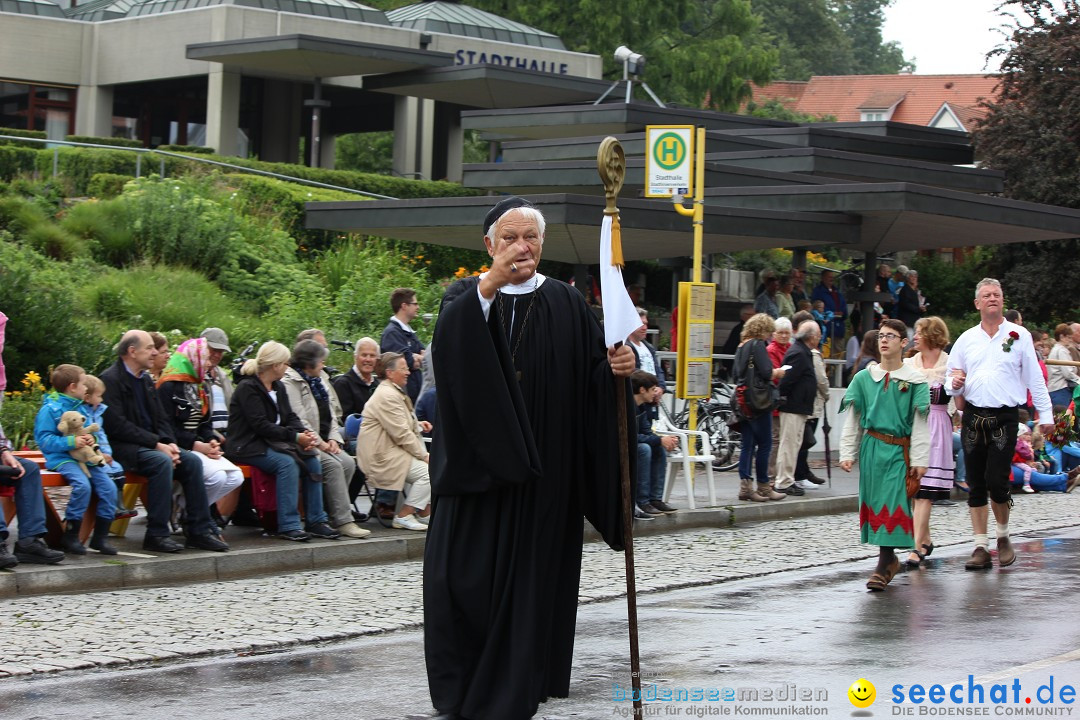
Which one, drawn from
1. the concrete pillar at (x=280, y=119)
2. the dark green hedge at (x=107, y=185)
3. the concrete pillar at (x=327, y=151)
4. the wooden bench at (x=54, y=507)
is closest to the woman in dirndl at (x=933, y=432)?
the wooden bench at (x=54, y=507)

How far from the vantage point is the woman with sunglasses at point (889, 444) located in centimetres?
1040

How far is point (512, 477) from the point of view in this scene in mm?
5699

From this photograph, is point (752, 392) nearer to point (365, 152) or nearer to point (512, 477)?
point (512, 477)

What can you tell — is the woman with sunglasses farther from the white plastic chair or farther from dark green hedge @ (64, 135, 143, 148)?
dark green hedge @ (64, 135, 143, 148)

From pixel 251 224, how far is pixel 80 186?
4291 mm

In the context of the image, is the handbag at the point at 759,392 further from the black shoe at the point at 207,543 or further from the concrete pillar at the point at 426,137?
the concrete pillar at the point at 426,137

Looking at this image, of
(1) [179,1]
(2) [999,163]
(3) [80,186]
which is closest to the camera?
(3) [80,186]

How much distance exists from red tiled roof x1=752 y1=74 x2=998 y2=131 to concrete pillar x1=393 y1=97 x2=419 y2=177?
153 ft

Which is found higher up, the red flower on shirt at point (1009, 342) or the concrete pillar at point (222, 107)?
the concrete pillar at point (222, 107)

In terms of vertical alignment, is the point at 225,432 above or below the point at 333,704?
above

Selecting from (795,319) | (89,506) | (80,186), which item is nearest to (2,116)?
(80,186)

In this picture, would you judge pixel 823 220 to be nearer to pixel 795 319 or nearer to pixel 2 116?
pixel 795 319

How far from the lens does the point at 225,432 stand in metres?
12.5

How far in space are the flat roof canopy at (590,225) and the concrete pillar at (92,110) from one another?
70.2 ft
